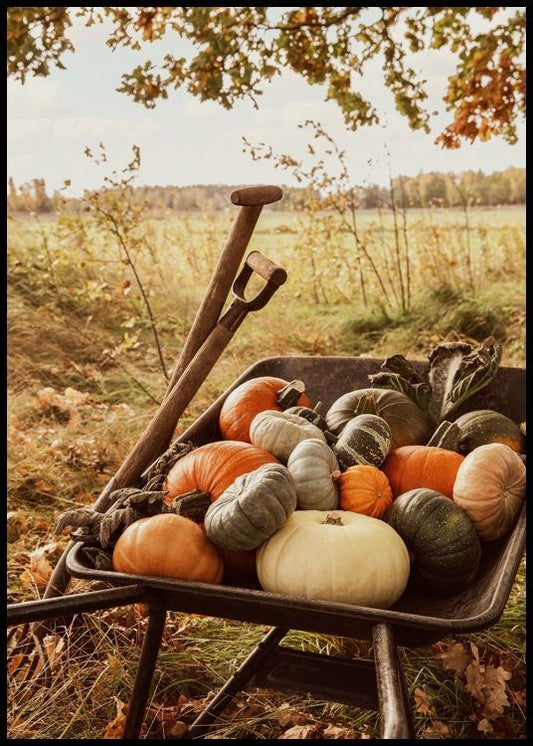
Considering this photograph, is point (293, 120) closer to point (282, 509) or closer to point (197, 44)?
point (197, 44)

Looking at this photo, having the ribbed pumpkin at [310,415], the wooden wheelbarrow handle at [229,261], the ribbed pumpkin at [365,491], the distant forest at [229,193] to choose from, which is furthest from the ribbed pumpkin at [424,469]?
the distant forest at [229,193]

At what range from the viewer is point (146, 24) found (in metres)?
4.55

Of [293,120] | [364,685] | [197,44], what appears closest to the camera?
[364,685]

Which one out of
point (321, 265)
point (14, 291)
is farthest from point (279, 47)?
point (14, 291)

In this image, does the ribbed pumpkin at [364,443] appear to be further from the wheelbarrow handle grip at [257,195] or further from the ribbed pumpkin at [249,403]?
the wheelbarrow handle grip at [257,195]

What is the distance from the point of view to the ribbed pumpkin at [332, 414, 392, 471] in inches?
70.5

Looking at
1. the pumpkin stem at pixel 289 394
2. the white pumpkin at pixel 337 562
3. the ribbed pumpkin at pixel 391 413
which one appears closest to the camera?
the white pumpkin at pixel 337 562

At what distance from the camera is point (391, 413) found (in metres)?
2.05

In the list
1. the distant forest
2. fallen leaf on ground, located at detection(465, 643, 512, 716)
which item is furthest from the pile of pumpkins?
the distant forest

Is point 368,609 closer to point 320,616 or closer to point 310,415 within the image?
point 320,616

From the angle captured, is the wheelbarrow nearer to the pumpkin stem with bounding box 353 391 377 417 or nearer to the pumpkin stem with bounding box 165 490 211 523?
the pumpkin stem with bounding box 165 490 211 523

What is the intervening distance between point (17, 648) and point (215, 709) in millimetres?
722

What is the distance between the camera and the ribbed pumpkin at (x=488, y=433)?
1.94 m

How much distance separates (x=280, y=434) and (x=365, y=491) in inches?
10.6
